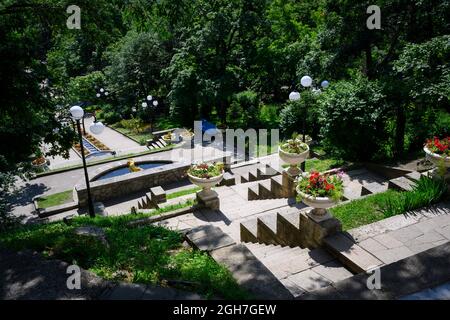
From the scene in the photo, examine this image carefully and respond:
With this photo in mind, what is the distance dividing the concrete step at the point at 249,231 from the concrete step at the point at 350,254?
5.86 feet

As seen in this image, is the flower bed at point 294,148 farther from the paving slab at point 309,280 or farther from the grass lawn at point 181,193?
the grass lawn at point 181,193

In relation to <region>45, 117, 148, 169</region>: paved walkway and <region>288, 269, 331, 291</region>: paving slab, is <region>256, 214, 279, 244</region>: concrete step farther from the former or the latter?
<region>45, 117, 148, 169</region>: paved walkway

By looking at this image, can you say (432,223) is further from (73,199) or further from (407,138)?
(73,199)

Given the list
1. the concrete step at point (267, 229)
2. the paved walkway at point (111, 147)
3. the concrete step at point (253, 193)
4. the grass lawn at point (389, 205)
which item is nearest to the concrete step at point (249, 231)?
the concrete step at point (267, 229)

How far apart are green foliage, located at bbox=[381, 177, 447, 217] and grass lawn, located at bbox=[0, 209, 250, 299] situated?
400cm

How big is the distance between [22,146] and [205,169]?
4.37 meters

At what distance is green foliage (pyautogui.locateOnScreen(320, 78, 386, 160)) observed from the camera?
11258 mm

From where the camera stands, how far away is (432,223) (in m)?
6.57

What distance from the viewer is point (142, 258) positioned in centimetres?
534

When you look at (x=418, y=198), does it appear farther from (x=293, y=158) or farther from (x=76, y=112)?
(x=76, y=112)

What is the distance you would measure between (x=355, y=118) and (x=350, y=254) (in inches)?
253

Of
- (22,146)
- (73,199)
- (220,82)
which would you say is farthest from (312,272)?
(220,82)

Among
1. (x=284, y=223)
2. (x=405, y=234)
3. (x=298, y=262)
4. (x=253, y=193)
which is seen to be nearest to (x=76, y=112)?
(x=253, y=193)

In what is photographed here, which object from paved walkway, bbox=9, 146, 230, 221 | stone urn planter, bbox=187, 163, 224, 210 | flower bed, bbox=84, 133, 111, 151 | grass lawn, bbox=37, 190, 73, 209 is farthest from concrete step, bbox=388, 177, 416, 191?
flower bed, bbox=84, 133, 111, 151
